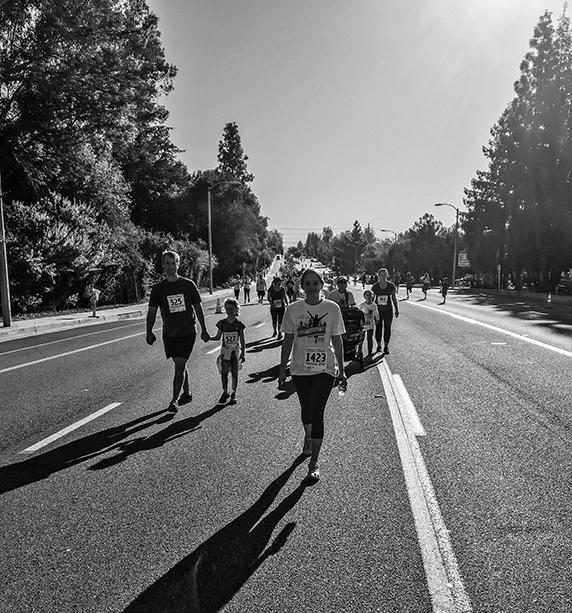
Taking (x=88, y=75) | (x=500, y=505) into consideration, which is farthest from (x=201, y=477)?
(x=88, y=75)

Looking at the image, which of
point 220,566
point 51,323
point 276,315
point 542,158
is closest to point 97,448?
point 220,566

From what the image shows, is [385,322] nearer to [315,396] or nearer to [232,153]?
[315,396]

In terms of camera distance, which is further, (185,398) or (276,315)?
(276,315)

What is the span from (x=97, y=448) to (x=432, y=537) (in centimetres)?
345

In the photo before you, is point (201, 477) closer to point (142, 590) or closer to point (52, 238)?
point (142, 590)

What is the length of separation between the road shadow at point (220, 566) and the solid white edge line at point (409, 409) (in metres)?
2.33

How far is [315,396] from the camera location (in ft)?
15.0

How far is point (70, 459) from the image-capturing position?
197 inches

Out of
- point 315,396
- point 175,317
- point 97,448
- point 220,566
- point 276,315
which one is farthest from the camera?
point 276,315

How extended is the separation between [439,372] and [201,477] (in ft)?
19.5

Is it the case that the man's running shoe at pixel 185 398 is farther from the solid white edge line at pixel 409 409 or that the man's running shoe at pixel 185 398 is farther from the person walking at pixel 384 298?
the person walking at pixel 384 298

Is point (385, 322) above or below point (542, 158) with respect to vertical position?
below

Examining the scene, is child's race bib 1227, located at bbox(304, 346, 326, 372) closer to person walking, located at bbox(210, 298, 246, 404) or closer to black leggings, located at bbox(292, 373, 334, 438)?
black leggings, located at bbox(292, 373, 334, 438)

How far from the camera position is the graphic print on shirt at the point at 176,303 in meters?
6.73
